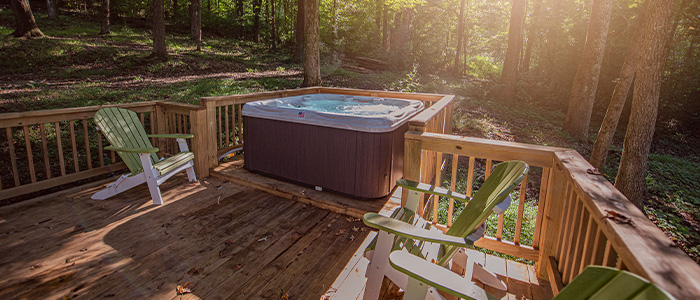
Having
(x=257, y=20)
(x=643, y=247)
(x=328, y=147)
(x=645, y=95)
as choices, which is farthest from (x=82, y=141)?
(x=257, y=20)

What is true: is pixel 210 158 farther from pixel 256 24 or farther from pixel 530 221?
pixel 256 24

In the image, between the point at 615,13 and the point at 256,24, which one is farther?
the point at 256,24

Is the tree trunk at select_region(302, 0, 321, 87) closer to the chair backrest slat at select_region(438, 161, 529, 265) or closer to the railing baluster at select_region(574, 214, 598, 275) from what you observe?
the chair backrest slat at select_region(438, 161, 529, 265)

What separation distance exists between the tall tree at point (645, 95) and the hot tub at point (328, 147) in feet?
10.2

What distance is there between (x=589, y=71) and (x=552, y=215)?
7.17 meters

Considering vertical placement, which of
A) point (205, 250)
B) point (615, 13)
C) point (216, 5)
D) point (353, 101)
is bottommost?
point (205, 250)

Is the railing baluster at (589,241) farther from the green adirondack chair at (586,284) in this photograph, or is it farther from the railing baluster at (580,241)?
the green adirondack chair at (586,284)

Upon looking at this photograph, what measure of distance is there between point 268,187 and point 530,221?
3.13 meters

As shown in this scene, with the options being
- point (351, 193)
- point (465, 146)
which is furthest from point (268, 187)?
point (465, 146)

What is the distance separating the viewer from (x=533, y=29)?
16609mm

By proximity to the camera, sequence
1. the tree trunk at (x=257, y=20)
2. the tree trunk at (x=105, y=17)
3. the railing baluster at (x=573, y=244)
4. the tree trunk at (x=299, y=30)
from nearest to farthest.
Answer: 1. the railing baluster at (x=573, y=244)
2. the tree trunk at (x=299, y=30)
3. the tree trunk at (x=105, y=17)
4. the tree trunk at (x=257, y=20)

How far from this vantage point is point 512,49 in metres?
9.74

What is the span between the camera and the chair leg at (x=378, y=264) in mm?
1622

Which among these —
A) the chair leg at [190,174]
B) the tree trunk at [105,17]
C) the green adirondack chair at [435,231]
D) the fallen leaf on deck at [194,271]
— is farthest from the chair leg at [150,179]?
the tree trunk at [105,17]
